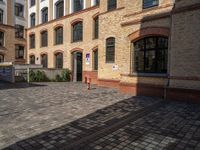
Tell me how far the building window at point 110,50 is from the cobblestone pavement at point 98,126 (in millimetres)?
6486

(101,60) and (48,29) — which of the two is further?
(48,29)

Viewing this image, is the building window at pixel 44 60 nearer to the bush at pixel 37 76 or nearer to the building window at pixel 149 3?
the bush at pixel 37 76

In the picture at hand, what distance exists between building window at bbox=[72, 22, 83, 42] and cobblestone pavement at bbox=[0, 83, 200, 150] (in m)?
13.1

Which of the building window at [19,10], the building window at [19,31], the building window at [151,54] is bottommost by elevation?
the building window at [151,54]

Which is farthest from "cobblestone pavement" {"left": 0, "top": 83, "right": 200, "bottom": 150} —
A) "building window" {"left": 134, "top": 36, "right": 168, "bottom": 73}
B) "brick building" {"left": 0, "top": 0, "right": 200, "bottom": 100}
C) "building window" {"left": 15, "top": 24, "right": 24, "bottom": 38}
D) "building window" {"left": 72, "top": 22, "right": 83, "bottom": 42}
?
"building window" {"left": 15, "top": 24, "right": 24, "bottom": 38}

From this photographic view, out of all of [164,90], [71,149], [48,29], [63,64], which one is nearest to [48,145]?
[71,149]

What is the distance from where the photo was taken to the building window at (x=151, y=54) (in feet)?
34.7

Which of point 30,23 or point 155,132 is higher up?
point 30,23

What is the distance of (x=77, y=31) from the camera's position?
68.9 feet

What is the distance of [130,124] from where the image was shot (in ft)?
19.9

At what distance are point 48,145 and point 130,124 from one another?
8.54 ft

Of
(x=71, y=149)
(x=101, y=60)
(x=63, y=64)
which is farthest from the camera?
(x=63, y=64)

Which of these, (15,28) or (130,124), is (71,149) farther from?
(15,28)

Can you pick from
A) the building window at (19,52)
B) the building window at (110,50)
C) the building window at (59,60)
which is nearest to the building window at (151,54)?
the building window at (110,50)
